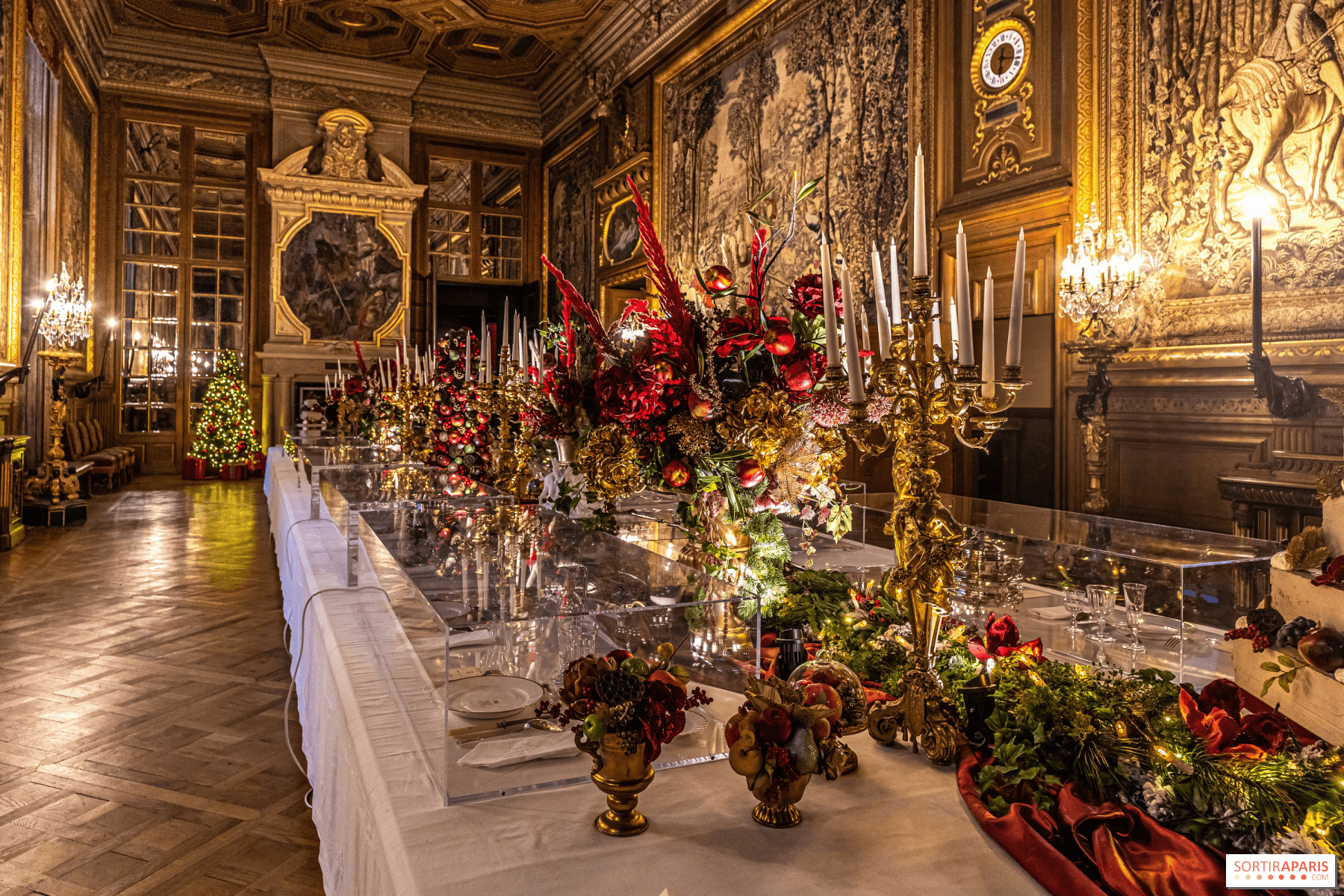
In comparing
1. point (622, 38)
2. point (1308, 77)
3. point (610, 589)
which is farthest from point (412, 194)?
point (610, 589)

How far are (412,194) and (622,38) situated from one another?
4.62 metres

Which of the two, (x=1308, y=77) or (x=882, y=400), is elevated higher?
(x=1308, y=77)

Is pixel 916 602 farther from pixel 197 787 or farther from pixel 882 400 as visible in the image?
pixel 197 787

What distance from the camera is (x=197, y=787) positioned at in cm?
A: 277

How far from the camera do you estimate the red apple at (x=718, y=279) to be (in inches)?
68.2

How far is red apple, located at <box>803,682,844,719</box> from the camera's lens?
121cm

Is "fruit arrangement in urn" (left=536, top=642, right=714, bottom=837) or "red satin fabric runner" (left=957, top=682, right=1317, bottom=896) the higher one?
"fruit arrangement in urn" (left=536, top=642, right=714, bottom=837)

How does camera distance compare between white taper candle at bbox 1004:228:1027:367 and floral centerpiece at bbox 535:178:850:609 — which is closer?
white taper candle at bbox 1004:228:1027:367

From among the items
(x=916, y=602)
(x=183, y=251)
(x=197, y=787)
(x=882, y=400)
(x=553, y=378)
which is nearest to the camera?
(x=916, y=602)

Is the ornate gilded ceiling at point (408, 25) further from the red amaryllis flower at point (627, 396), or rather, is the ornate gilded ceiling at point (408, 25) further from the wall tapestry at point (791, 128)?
the red amaryllis flower at point (627, 396)

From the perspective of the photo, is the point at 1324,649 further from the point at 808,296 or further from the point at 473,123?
the point at 473,123

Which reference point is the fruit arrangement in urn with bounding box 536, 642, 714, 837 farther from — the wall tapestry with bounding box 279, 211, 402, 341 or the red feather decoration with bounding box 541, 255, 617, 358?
the wall tapestry with bounding box 279, 211, 402, 341

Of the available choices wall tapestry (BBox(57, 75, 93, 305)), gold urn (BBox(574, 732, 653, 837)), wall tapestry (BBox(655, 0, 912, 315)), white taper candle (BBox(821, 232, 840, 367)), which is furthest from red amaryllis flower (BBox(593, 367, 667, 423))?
wall tapestry (BBox(57, 75, 93, 305))

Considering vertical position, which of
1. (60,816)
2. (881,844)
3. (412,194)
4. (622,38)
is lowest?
(60,816)
